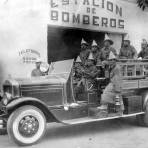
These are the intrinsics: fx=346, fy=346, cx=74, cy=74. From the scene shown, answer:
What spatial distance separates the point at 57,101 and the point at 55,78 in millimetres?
425

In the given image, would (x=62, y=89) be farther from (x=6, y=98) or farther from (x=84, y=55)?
(x=84, y=55)

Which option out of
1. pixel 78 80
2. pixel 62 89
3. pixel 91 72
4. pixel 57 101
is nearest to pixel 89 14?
pixel 91 72

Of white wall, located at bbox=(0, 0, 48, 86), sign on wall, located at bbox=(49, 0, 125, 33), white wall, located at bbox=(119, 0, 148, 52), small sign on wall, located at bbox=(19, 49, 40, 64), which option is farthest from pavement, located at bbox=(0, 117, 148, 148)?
white wall, located at bbox=(119, 0, 148, 52)

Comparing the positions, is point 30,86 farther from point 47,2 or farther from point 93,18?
point 93,18

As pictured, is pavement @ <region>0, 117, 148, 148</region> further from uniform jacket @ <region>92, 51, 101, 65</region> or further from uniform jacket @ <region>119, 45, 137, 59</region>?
uniform jacket @ <region>119, 45, 137, 59</region>

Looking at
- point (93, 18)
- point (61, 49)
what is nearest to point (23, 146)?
point (93, 18)

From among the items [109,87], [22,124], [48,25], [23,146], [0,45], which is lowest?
[23,146]

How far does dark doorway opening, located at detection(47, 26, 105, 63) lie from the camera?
9.87m

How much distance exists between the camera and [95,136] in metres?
6.04

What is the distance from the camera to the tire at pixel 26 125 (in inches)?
211

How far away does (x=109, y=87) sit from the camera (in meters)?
6.50

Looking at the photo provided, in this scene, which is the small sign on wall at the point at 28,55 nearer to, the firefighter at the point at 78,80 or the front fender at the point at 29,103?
the firefighter at the point at 78,80

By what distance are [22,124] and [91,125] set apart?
2051 millimetres

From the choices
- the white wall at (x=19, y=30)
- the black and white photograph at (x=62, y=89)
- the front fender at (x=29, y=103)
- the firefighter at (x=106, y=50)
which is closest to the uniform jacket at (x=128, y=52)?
the black and white photograph at (x=62, y=89)
